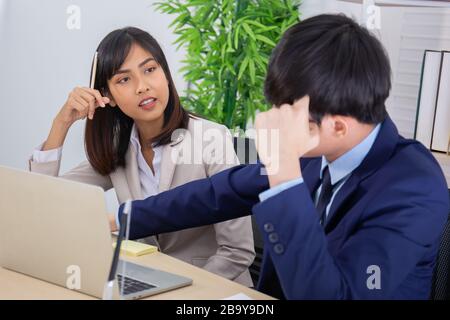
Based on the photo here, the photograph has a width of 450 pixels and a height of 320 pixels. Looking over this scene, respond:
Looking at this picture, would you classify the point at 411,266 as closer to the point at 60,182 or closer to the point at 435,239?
the point at 435,239

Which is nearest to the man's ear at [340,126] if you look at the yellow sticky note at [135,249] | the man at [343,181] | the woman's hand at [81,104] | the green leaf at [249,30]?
the man at [343,181]

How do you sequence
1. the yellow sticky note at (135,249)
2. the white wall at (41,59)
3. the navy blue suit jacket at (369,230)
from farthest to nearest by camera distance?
the white wall at (41,59) < the yellow sticky note at (135,249) < the navy blue suit jacket at (369,230)

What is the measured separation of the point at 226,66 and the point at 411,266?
2161 mm

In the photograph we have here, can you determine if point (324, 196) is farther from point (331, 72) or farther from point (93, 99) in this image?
point (93, 99)

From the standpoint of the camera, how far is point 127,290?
1311 mm

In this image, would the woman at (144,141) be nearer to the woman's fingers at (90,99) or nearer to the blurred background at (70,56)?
the woman's fingers at (90,99)

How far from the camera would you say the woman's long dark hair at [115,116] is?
2020mm

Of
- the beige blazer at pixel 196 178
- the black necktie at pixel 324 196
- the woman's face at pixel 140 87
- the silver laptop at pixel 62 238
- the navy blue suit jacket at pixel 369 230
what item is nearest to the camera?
the navy blue suit jacket at pixel 369 230

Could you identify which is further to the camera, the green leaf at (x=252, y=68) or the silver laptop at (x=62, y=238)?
the green leaf at (x=252, y=68)

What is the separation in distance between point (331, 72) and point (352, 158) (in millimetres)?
186

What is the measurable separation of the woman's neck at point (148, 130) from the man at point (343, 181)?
78 cm

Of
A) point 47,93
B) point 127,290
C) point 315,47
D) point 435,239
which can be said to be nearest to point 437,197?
point 435,239

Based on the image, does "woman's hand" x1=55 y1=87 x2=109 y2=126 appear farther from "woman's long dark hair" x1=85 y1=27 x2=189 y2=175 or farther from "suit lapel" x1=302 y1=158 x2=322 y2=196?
"suit lapel" x1=302 y1=158 x2=322 y2=196

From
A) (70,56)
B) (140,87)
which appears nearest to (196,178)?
(140,87)
